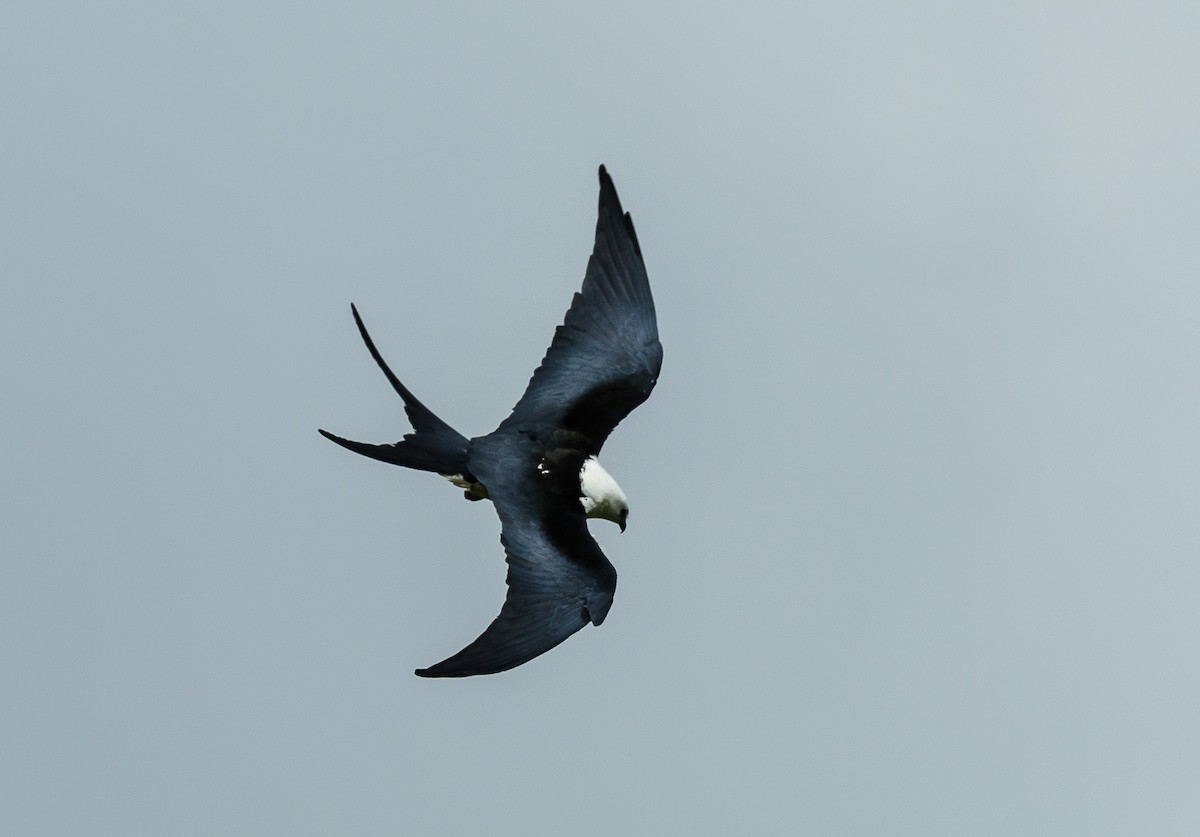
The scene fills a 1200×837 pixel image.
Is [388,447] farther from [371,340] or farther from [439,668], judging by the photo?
[439,668]

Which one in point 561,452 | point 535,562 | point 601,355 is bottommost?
point 535,562

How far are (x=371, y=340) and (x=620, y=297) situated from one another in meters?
2.54

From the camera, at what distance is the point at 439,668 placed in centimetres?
1218

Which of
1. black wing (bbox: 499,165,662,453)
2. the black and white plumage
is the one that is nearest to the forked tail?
the black and white plumage

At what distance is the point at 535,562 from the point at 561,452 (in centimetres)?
104

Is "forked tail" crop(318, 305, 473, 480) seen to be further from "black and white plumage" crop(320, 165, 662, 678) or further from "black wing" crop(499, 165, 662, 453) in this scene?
"black wing" crop(499, 165, 662, 453)

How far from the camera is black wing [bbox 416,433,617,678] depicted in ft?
42.5

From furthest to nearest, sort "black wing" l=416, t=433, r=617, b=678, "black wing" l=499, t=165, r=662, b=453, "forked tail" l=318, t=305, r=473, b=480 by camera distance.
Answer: "black wing" l=499, t=165, r=662, b=453, "forked tail" l=318, t=305, r=473, b=480, "black wing" l=416, t=433, r=617, b=678

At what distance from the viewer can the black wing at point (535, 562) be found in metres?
13.0

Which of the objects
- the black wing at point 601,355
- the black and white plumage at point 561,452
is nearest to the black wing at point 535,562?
the black and white plumage at point 561,452

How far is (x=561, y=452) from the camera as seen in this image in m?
14.1

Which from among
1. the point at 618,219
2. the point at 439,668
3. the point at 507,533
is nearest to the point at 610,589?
the point at 507,533

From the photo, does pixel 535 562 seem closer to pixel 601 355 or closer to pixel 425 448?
pixel 425 448

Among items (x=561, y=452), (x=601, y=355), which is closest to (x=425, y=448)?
(x=561, y=452)
